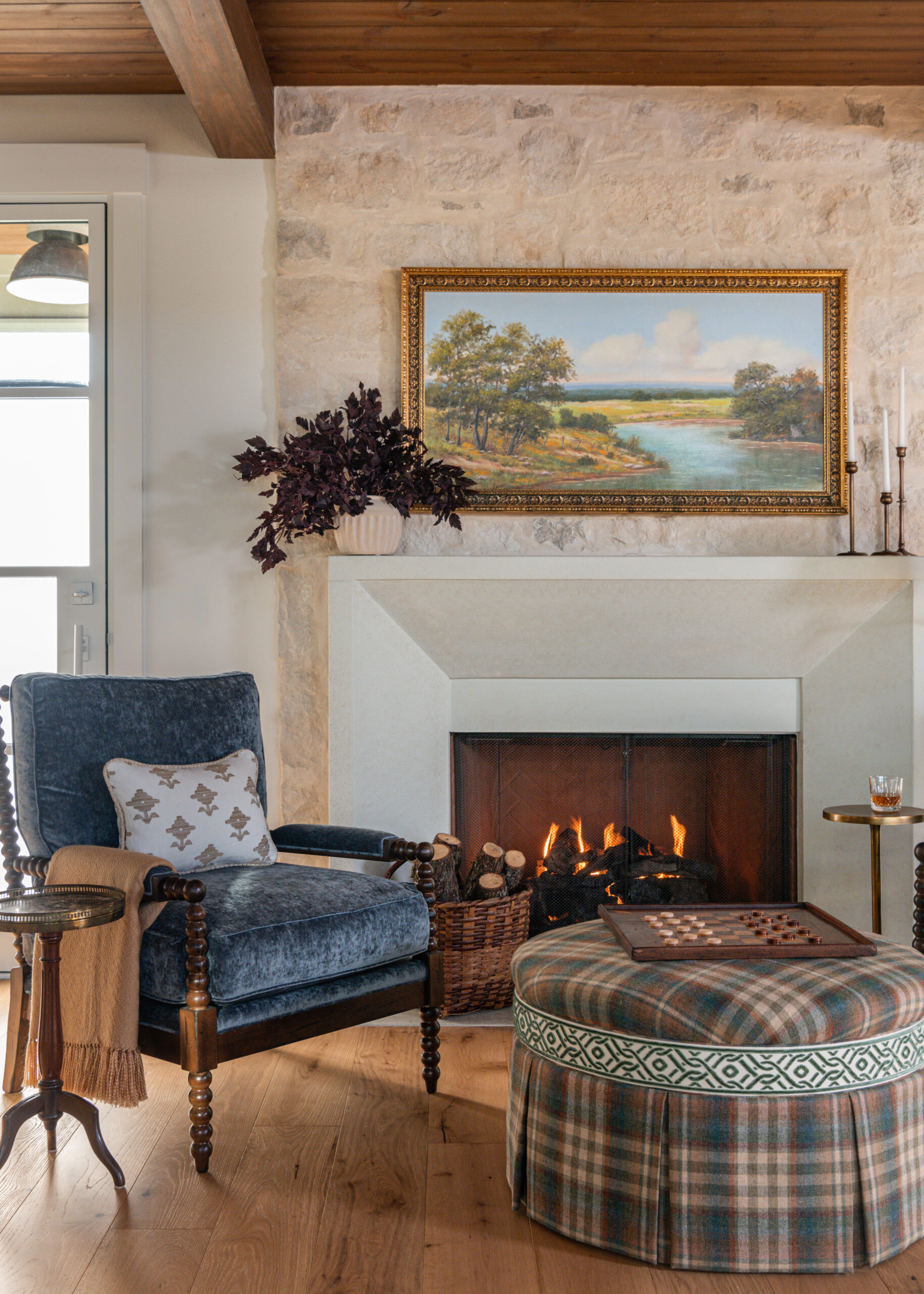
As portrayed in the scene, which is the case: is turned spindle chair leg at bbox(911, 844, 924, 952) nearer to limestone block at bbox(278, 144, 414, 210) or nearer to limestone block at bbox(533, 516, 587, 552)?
limestone block at bbox(533, 516, 587, 552)

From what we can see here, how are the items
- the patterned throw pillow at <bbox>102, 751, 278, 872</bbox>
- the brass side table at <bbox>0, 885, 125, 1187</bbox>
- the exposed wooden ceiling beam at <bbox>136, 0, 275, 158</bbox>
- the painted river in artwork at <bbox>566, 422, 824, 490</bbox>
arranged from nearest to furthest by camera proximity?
1. the brass side table at <bbox>0, 885, 125, 1187</bbox>
2. the patterned throw pillow at <bbox>102, 751, 278, 872</bbox>
3. the exposed wooden ceiling beam at <bbox>136, 0, 275, 158</bbox>
4. the painted river in artwork at <bbox>566, 422, 824, 490</bbox>

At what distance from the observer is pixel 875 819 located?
9.65ft

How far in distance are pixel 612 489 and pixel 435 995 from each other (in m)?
1.72

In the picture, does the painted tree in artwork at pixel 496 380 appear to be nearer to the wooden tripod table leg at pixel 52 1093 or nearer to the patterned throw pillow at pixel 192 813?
the patterned throw pillow at pixel 192 813

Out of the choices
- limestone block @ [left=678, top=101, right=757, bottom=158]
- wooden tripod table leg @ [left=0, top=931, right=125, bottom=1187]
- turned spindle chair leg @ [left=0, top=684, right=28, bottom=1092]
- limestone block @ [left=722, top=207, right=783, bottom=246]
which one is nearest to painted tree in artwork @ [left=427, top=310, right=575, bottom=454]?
limestone block @ [left=722, top=207, right=783, bottom=246]

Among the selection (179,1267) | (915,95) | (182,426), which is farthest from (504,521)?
(179,1267)

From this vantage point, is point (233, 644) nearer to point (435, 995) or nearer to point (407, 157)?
point (435, 995)

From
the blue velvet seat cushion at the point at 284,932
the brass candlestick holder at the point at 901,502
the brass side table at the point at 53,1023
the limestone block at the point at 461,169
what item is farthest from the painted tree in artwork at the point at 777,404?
the brass side table at the point at 53,1023

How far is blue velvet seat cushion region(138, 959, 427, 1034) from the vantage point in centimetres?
217

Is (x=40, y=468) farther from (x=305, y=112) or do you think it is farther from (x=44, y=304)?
(x=305, y=112)

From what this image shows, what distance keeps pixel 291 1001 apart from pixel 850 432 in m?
2.51

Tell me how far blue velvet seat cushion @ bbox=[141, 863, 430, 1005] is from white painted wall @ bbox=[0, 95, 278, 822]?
1063 mm

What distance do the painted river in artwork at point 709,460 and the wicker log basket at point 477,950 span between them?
1.39 metres

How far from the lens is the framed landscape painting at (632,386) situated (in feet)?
11.3
